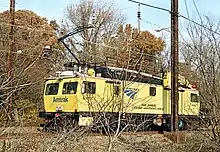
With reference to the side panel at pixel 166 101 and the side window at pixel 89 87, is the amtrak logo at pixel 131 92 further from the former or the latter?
the side panel at pixel 166 101

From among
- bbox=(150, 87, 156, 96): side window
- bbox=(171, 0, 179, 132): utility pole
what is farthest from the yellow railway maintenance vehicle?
bbox=(171, 0, 179, 132): utility pole

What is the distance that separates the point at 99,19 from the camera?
4494 cm

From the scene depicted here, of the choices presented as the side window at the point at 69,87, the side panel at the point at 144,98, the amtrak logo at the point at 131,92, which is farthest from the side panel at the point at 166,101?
the side window at the point at 69,87

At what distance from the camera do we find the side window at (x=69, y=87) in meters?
19.3

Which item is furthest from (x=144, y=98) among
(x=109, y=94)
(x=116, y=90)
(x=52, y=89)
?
(x=116, y=90)

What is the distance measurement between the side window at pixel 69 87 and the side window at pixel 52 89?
23.0 inches

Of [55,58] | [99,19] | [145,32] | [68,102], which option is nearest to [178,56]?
[68,102]

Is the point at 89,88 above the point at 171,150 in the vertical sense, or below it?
above

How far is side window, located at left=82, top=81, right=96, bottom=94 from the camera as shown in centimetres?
Result: 1886

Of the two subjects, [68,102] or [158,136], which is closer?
[158,136]

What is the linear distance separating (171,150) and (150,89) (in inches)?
326

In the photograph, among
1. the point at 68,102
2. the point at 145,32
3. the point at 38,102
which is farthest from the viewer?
the point at 145,32

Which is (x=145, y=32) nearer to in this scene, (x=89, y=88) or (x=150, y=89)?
(x=150, y=89)

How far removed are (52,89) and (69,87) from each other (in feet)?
4.63
